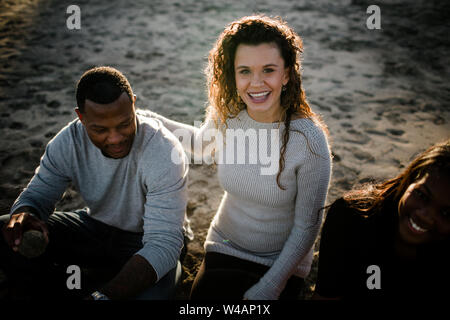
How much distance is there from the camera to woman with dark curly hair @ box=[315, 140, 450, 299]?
152 cm

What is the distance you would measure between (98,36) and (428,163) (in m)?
6.44

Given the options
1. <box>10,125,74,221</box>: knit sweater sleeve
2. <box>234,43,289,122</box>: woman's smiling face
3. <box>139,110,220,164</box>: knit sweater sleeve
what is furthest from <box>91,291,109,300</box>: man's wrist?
<box>234,43,289,122</box>: woman's smiling face

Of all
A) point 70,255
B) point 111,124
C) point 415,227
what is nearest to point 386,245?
point 415,227

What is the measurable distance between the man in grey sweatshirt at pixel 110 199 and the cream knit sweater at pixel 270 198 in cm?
33

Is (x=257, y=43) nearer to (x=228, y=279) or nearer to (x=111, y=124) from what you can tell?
(x=111, y=124)

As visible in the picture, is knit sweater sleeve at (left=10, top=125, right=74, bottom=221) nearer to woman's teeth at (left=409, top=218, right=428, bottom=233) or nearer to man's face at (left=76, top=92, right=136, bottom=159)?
man's face at (left=76, top=92, right=136, bottom=159)

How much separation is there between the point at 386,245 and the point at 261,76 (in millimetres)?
1131

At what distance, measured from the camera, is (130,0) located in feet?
27.1

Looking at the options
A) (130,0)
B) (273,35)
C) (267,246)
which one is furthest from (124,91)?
(130,0)

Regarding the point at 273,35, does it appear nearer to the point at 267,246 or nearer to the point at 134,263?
the point at 267,246

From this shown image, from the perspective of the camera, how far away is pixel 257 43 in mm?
1823

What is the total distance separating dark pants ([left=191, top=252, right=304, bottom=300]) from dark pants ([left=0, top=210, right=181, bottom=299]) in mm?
190

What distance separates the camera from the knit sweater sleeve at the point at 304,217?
179 centimetres

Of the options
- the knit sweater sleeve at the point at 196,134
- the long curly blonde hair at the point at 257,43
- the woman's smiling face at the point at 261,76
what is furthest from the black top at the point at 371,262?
the knit sweater sleeve at the point at 196,134
